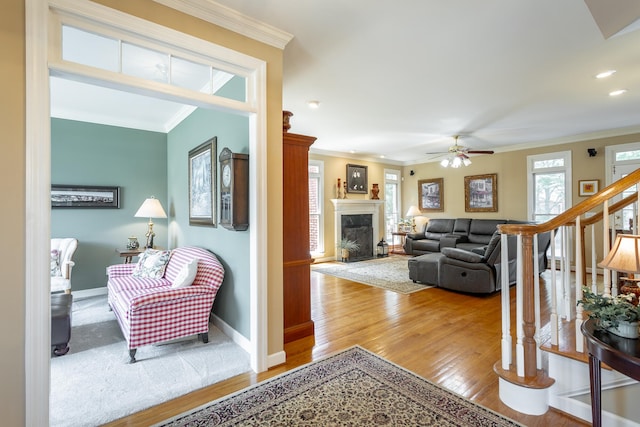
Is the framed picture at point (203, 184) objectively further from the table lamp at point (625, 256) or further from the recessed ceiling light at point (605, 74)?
the recessed ceiling light at point (605, 74)

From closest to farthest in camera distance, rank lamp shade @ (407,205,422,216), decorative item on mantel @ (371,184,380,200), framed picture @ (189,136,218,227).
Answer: framed picture @ (189,136,218,227) → decorative item on mantel @ (371,184,380,200) → lamp shade @ (407,205,422,216)

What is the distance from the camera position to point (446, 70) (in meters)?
3.12

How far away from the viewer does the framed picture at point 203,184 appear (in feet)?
11.2

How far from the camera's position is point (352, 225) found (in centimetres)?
770

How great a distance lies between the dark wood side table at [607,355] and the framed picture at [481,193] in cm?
633

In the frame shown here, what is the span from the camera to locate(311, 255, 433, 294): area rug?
16.3 feet

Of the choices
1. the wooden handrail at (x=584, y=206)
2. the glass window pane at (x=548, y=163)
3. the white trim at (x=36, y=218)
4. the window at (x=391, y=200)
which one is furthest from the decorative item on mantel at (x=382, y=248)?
the white trim at (x=36, y=218)

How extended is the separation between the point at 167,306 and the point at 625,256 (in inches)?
121

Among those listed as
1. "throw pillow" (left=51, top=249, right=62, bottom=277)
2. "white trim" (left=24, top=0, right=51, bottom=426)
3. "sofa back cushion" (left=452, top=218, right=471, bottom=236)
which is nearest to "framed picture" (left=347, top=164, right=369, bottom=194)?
"sofa back cushion" (left=452, top=218, right=471, bottom=236)

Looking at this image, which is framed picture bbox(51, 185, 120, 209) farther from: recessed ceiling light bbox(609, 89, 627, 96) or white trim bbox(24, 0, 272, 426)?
recessed ceiling light bbox(609, 89, 627, 96)

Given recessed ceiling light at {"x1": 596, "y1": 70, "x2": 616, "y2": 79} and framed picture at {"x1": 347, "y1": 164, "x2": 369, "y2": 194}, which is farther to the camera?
framed picture at {"x1": 347, "y1": 164, "x2": 369, "y2": 194}

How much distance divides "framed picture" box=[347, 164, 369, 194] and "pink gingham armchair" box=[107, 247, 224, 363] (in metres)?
5.09

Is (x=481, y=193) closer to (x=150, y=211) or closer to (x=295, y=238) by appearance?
(x=295, y=238)

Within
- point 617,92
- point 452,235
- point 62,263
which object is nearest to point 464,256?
point 617,92
